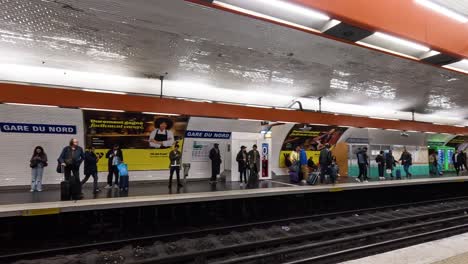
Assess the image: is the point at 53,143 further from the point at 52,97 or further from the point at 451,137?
the point at 451,137

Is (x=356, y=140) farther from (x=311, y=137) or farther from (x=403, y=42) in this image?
(x=403, y=42)

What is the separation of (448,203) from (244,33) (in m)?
13.7

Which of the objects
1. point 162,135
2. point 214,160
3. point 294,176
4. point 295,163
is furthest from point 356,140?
point 162,135

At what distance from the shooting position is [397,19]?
131 inches

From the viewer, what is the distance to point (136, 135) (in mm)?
11352

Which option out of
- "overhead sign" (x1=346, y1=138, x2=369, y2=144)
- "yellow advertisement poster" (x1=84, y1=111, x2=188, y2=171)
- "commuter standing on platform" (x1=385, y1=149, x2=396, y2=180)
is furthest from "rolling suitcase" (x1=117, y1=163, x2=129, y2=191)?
"commuter standing on platform" (x1=385, y1=149, x2=396, y2=180)

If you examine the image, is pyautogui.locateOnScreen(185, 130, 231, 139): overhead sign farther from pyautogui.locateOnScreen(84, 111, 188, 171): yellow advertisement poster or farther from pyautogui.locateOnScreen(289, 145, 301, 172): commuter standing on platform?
pyautogui.locateOnScreen(289, 145, 301, 172): commuter standing on platform

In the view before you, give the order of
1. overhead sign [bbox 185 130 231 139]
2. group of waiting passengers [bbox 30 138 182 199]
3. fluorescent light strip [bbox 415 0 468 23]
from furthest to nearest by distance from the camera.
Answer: overhead sign [bbox 185 130 231 139] → group of waiting passengers [bbox 30 138 182 199] → fluorescent light strip [bbox 415 0 468 23]

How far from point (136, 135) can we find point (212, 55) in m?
5.88

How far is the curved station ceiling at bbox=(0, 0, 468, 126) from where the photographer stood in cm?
434

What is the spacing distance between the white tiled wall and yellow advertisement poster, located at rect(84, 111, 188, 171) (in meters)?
0.56

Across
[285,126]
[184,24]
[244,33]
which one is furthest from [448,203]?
[184,24]

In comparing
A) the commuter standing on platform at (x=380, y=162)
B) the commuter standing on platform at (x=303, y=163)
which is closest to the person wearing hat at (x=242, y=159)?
the commuter standing on platform at (x=303, y=163)

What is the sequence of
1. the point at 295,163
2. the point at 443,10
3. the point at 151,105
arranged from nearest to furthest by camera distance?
the point at 443,10
the point at 151,105
the point at 295,163
